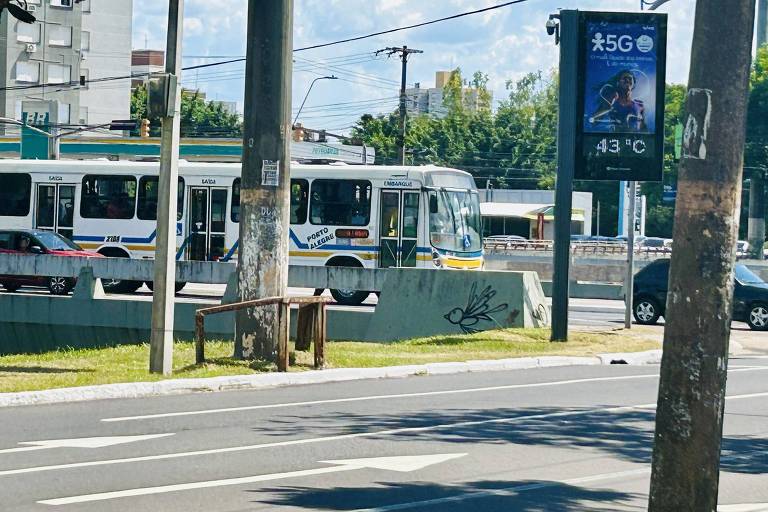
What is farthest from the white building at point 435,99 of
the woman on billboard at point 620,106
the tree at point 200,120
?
the woman on billboard at point 620,106

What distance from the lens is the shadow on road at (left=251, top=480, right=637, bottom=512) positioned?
28.5 feet

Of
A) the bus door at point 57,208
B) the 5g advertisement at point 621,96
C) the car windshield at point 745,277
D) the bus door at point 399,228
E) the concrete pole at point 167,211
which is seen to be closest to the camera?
the concrete pole at point 167,211

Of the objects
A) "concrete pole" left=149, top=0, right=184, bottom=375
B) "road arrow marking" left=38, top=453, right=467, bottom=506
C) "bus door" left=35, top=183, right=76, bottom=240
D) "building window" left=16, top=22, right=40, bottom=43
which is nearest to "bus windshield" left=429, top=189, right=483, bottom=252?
"bus door" left=35, top=183, right=76, bottom=240

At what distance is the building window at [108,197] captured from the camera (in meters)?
36.2

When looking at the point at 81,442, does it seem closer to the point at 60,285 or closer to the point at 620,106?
the point at 620,106

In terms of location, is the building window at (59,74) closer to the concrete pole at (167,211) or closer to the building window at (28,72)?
the building window at (28,72)

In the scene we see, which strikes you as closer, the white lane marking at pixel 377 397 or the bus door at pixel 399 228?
the white lane marking at pixel 377 397

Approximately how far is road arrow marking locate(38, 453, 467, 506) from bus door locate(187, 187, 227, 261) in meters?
24.9

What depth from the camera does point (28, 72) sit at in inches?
3504

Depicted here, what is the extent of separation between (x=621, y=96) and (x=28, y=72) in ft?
239

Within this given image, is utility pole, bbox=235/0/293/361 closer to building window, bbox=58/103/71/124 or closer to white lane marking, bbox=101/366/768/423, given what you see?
white lane marking, bbox=101/366/768/423

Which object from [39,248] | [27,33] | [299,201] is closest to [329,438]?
[39,248]

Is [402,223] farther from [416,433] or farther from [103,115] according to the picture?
[103,115]

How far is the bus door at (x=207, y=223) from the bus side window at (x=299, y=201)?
1881 millimetres
